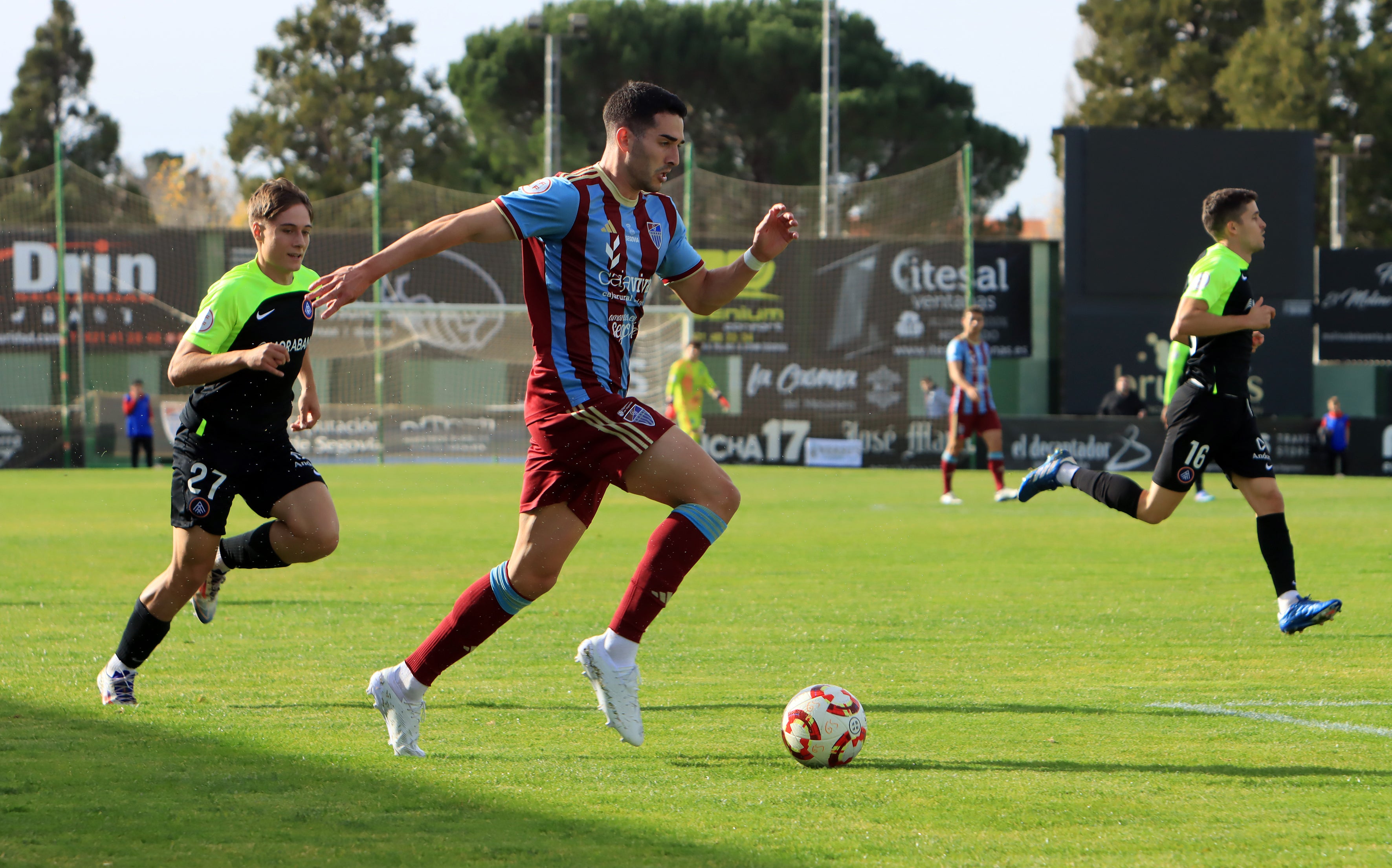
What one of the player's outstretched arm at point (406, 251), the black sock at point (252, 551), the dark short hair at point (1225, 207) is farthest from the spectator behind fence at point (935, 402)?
the player's outstretched arm at point (406, 251)

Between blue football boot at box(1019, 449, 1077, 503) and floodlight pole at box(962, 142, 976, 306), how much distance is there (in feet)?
62.5

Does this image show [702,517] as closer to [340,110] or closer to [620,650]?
[620,650]

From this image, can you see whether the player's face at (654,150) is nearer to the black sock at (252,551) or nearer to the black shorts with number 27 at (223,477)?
the black shorts with number 27 at (223,477)

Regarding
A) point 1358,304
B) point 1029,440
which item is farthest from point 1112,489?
point 1358,304

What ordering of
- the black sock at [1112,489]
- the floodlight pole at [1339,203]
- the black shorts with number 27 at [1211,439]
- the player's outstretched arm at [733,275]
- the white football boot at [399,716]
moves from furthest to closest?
the floodlight pole at [1339,203]
the black sock at [1112,489]
the black shorts with number 27 at [1211,439]
the player's outstretched arm at [733,275]
the white football boot at [399,716]

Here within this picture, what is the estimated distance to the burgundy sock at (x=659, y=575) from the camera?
182 inches

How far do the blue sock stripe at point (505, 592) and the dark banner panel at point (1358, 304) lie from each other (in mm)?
33868

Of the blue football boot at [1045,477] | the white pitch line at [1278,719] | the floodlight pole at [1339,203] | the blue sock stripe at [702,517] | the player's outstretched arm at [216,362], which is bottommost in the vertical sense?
the white pitch line at [1278,719]

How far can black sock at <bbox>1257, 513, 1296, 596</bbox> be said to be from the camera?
7547mm

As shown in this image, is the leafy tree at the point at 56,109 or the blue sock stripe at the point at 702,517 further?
the leafy tree at the point at 56,109

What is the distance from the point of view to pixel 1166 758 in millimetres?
4684

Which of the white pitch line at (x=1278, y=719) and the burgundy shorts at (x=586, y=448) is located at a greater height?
the burgundy shorts at (x=586, y=448)

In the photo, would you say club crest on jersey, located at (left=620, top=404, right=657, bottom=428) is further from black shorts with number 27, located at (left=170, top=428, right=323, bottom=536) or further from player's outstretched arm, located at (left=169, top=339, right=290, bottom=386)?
black shorts with number 27, located at (left=170, top=428, right=323, bottom=536)

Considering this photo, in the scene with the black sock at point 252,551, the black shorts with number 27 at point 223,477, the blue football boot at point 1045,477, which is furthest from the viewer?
the blue football boot at point 1045,477
